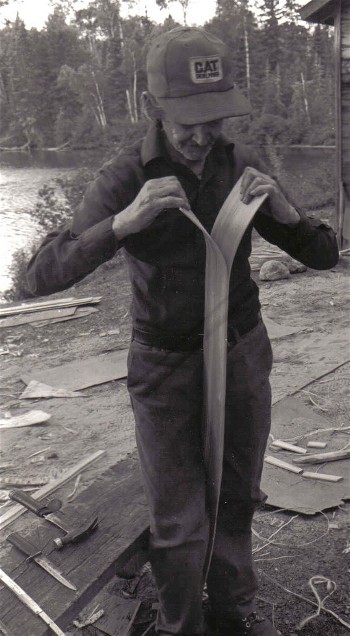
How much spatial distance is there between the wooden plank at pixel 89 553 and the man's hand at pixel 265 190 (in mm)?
1443

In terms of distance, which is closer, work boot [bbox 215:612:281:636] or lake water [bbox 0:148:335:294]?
work boot [bbox 215:612:281:636]

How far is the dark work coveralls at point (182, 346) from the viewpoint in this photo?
2.21 metres

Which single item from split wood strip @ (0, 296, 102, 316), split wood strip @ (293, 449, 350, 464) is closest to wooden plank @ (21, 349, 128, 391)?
split wood strip @ (0, 296, 102, 316)

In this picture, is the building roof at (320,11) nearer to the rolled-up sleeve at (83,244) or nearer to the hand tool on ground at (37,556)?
the rolled-up sleeve at (83,244)

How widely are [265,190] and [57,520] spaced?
1.69m

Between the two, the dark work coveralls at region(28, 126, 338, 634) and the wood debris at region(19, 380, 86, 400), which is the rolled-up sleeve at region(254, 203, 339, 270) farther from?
the wood debris at region(19, 380, 86, 400)

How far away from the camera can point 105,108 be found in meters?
44.6

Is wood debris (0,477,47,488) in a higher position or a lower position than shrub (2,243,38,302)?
higher

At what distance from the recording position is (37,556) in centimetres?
275

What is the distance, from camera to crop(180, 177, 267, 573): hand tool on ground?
212 cm

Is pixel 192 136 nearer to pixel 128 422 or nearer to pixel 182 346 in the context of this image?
pixel 182 346

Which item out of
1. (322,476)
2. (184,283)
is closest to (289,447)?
(322,476)

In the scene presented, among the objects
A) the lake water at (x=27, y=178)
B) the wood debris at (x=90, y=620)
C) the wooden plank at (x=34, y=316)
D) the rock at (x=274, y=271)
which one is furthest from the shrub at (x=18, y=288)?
the wood debris at (x=90, y=620)

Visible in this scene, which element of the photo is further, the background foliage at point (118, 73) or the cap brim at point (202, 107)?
the background foliage at point (118, 73)
